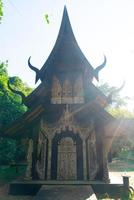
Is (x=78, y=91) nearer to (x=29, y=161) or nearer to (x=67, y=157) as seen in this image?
(x=67, y=157)

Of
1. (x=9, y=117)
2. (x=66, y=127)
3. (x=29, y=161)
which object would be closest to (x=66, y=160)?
(x=66, y=127)

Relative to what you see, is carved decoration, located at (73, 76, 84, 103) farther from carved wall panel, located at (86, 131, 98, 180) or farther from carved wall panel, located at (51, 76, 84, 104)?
carved wall panel, located at (86, 131, 98, 180)

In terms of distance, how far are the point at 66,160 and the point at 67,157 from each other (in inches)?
6.1

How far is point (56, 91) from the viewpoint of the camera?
13.2 m

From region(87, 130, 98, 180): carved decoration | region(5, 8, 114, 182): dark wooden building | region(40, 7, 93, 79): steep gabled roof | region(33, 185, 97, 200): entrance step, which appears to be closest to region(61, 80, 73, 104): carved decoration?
region(5, 8, 114, 182): dark wooden building

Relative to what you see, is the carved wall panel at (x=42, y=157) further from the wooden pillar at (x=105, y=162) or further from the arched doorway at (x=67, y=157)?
the wooden pillar at (x=105, y=162)

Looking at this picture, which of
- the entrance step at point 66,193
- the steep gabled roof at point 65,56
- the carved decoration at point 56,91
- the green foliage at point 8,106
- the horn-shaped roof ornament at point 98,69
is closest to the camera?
the entrance step at point 66,193

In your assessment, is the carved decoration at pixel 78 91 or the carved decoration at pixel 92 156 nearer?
the carved decoration at pixel 92 156

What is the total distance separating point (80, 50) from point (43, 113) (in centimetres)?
465

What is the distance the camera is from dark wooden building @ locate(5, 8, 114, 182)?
37.0ft

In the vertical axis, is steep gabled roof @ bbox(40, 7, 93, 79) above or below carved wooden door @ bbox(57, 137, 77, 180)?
above

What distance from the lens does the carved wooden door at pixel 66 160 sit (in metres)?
11.2

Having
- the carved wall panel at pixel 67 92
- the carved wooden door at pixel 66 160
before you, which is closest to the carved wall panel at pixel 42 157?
the carved wooden door at pixel 66 160

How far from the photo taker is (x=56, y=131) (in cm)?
1187
